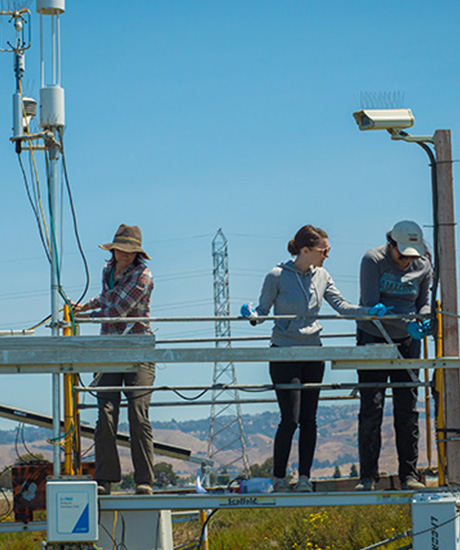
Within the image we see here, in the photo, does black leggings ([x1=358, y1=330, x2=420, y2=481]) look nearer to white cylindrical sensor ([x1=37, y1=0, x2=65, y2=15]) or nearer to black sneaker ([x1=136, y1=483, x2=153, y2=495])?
black sneaker ([x1=136, y1=483, x2=153, y2=495])

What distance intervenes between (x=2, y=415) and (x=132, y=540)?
1.98m

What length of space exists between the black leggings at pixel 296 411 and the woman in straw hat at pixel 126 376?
1148 mm

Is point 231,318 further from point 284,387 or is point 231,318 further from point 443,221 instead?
point 443,221

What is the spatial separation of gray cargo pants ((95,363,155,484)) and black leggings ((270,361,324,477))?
3.68 feet

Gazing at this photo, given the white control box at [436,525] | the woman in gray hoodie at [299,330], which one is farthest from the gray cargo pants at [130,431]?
the white control box at [436,525]

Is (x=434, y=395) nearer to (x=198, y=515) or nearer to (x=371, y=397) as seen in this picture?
(x=371, y=397)

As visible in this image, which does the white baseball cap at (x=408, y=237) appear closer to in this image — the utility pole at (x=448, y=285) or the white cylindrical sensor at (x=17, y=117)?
the utility pole at (x=448, y=285)

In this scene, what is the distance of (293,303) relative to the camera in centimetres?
955

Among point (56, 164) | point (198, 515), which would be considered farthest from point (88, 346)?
point (198, 515)

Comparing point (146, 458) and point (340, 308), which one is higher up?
point (340, 308)

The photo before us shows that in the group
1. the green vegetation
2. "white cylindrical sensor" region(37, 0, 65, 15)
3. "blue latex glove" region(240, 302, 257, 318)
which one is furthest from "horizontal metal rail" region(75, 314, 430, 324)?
the green vegetation

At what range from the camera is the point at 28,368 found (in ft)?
30.5

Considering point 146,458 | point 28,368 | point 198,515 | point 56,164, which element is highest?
→ point 56,164

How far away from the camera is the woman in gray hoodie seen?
9.36 meters
